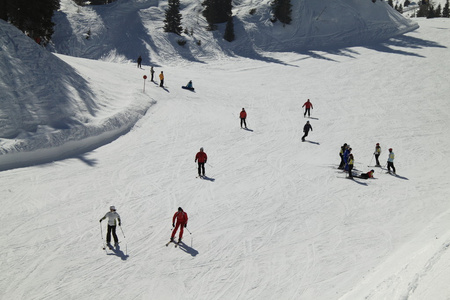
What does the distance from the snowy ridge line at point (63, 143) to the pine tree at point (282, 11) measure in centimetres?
3038

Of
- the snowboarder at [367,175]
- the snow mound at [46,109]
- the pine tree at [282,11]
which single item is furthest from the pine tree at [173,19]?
the snowboarder at [367,175]

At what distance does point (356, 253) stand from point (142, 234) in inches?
244

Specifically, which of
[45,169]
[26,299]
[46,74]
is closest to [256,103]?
[46,74]

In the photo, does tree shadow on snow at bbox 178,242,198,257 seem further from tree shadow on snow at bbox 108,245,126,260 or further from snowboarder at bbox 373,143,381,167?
snowboarder at bbox 373,143,381,167

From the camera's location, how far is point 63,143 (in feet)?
58.1

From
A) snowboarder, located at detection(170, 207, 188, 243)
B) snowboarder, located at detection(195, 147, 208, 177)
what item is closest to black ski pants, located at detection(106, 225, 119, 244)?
snowboarder, located at detection(170, 207, 188, 243)

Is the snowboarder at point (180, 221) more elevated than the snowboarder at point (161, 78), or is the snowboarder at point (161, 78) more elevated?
the snowboarder at point (161, 78)

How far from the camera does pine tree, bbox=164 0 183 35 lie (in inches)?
1681

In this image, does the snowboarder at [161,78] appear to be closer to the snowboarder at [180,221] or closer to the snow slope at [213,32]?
the snow slope at [213,32]

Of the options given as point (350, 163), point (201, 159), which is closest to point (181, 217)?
point (201, 159)

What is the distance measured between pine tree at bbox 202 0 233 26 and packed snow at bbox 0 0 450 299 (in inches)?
584

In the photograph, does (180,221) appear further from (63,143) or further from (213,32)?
(213,32)

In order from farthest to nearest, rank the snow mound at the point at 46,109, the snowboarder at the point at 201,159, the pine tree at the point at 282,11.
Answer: the pine tree at the point at 282,11
the snow mound at the point at 46,109
the snowboarder at the point at 201,159

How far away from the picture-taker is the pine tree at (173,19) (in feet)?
140
